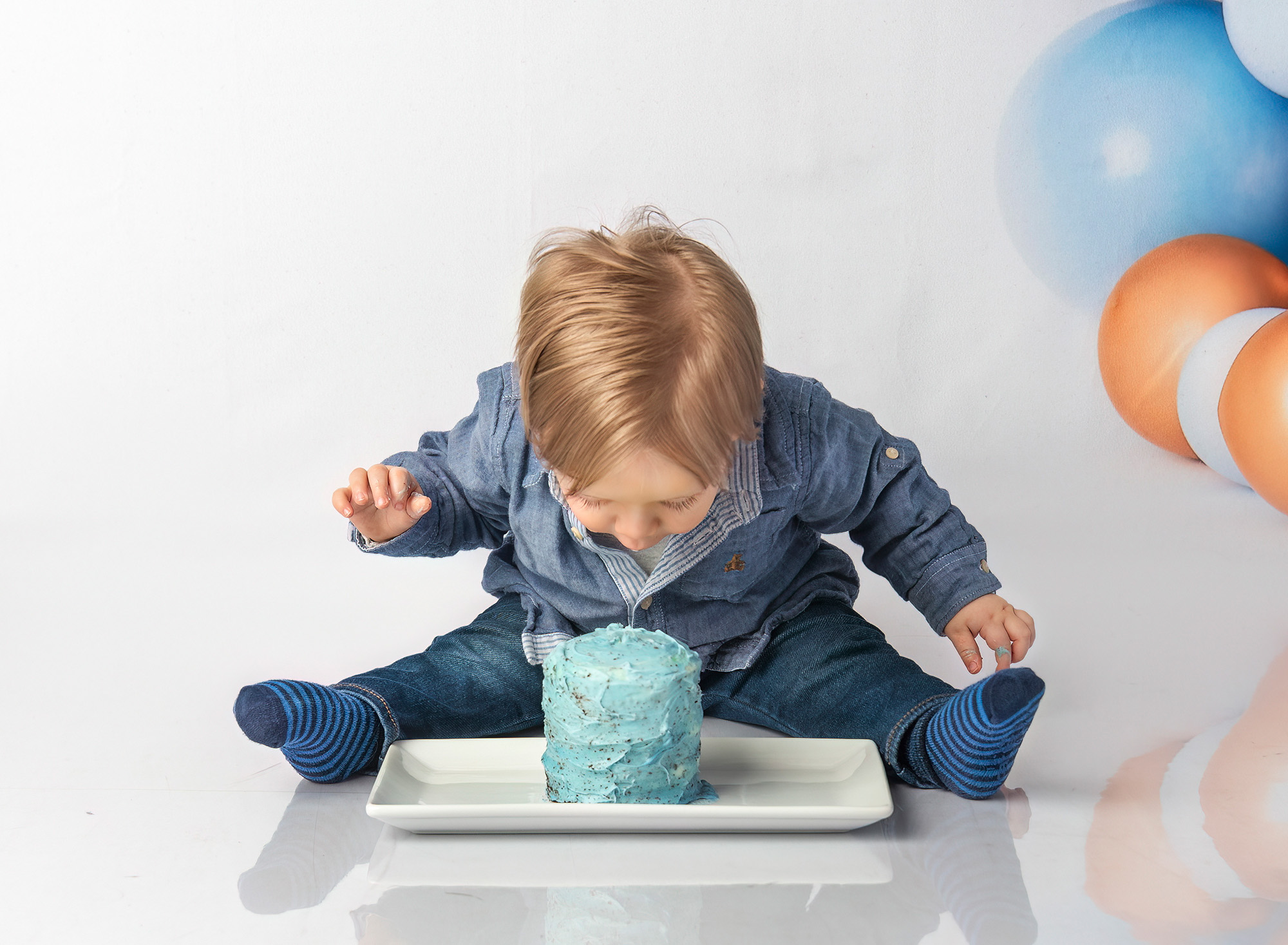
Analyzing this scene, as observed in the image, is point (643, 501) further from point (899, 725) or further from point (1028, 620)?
point (1028, 620)

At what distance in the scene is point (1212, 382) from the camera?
1753mm

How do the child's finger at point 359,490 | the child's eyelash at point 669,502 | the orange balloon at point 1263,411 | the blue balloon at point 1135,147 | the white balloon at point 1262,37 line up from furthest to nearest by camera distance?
the blue balloon at point 1135,147
the white balloon at point 1262,37
the orange balloon at point 1263,411
the child's finger at point 359,490
the child's eyelash at point 669,502

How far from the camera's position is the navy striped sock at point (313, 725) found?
1022 mm

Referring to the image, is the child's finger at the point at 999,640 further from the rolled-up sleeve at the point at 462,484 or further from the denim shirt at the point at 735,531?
the rolled-up sleeve at the point at 462,484

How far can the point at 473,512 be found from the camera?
1.28 metres

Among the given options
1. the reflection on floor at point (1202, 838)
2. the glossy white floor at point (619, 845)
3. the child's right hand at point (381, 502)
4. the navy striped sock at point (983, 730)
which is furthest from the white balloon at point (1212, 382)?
the child's right hand at point (381, 502)

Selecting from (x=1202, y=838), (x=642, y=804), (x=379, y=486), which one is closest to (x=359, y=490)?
(x=379, y=486)

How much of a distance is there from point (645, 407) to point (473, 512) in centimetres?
37

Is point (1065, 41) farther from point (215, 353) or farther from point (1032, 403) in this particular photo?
point (215, 353)

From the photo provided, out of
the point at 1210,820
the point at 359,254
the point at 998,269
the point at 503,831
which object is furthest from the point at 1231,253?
the point at 503,831

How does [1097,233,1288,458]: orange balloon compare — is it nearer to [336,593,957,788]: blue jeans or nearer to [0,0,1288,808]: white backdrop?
[0,0,1288,808]: white backdrop

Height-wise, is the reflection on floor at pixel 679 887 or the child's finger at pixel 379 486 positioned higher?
the child's finger at pixel 379 486

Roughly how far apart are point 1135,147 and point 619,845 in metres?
1.38

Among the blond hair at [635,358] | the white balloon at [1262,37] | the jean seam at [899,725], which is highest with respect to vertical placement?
the white balloon at [1262,37]
